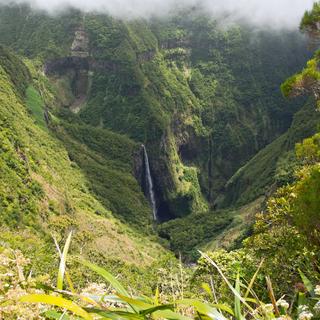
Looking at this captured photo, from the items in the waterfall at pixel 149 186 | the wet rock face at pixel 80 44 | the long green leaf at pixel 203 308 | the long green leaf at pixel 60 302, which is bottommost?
the waterfall at pixel 149 186

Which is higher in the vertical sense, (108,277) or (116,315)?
(108,277)

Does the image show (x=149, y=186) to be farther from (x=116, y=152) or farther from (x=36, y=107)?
(x=36, y=107)

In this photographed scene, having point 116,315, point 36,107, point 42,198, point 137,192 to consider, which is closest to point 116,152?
point 137,192

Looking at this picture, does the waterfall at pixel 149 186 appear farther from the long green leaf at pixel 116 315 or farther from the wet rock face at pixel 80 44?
the long green leaf at pixel 116 315

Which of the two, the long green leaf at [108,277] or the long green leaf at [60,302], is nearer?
the long green leaf at [60,302]

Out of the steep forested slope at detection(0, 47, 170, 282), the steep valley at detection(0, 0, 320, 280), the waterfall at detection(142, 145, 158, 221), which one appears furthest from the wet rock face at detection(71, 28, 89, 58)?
the steep forested slope at detection(0, 47, 170, 282)

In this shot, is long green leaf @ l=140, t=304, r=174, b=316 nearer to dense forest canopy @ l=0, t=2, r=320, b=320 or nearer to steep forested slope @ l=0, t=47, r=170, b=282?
dense forest canopy @ l=0, t=2, r=320, b=320

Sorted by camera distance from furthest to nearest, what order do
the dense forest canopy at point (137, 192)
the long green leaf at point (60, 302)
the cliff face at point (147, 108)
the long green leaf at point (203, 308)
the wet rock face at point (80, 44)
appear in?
the wet rock face at point (80, 44) → the cliff face at point (147, 108) → the dense forest canopy at point (137, 192) → the long green leaf at point (203, 308) → the long green leaf at point (60, 302)

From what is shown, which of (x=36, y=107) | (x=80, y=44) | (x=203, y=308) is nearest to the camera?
(x=203, y=308)

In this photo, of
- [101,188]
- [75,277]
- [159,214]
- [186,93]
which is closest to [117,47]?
[186,93]

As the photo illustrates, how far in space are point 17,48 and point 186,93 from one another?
67058 millimetres

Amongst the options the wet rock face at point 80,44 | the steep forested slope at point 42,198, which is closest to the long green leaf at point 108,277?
the steep forested slope at point 42,198

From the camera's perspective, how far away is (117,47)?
19062 cm

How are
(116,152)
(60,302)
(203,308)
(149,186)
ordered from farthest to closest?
(149,186) → (116,152) → (203,308) → (60,302)
